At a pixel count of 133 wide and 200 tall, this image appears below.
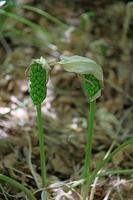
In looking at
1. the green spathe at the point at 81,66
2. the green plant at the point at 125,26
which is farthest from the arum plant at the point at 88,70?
the green plant at the point at 125,26

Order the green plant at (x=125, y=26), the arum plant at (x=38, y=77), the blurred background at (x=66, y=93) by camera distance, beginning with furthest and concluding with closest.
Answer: the green plant at (x=125, y=26)
the blurred background at (x=66, y=93)
the arum plant at (x=38, y=77)

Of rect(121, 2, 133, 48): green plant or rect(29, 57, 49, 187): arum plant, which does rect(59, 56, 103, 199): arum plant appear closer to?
rect(29, 57, 49, 187): arum plant

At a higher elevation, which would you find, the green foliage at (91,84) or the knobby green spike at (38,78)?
the knobby green spike at (38,78)

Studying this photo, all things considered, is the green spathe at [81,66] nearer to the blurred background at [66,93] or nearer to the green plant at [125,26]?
the blurred background at [66,93]

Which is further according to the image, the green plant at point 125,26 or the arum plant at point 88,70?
the green plant at point 125,26

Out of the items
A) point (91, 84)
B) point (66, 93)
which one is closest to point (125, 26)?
point (66, 93)

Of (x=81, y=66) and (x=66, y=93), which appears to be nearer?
(x=81, y=66)

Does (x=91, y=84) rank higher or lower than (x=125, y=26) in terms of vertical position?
higher

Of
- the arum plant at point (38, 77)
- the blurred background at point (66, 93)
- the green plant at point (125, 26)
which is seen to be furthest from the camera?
the green plant at point (125, 26)

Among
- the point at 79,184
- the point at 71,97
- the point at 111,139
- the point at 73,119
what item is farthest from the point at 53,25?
the point at 79,184

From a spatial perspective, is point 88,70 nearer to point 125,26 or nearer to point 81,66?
point 81,66
